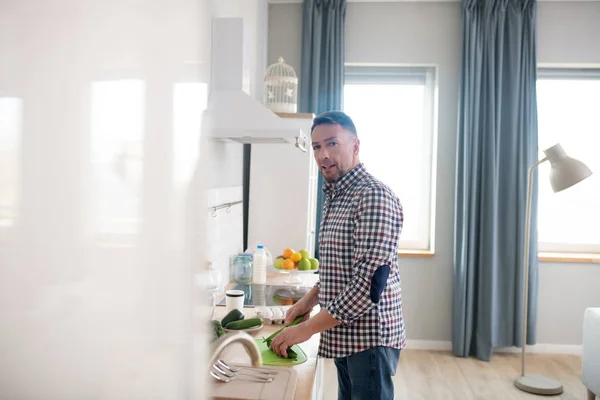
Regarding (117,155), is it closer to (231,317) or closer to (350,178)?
(350,178)

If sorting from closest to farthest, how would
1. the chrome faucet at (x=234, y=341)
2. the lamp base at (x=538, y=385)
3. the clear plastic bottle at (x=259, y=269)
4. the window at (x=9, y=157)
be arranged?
the window at (x=9, y=157), the chrome faucet at (x=234, y=341), the clear plastic bottle at (x=259, y=269), the lamp base at (x=538, y=385)

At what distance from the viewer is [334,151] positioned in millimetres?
1745

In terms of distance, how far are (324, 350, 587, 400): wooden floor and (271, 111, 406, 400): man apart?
169 cm

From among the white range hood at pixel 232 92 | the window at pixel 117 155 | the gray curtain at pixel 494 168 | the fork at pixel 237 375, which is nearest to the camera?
the window at pixel 117 155

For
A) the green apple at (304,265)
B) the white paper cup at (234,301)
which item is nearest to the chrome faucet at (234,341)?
the white paper cup at (234,301)

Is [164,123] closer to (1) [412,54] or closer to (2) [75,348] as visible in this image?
(2) [75,348]

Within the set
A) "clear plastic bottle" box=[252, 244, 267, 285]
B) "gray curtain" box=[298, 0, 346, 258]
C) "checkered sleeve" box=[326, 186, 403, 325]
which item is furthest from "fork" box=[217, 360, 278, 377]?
"gray curtain" box=[298, 0, 346, 258]

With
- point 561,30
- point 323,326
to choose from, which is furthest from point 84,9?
point 561,30

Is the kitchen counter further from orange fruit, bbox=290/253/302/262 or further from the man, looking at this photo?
orange fruit, bbox=290/253/302/262

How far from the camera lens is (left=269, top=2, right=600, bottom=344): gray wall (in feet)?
13.5

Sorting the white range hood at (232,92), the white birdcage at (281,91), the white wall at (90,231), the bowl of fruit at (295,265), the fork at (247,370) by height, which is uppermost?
the white birdcage at (281,91)

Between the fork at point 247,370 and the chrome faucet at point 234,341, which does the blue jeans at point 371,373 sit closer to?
the fork at point 247,370

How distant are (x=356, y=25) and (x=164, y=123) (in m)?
3.91

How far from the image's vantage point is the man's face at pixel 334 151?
1.74 metres
